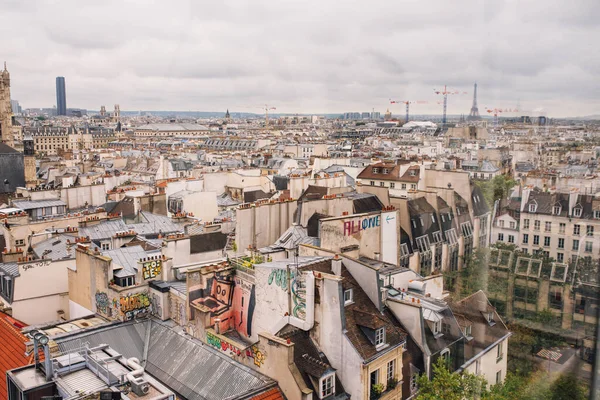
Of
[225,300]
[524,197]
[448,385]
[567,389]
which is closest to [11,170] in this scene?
[225,300]

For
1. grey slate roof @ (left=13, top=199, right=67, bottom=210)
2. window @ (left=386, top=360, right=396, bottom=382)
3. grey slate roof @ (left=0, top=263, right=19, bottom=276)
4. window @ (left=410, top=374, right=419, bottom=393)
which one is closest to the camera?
window @ (left=386, top=360, right=396, bottom=382)

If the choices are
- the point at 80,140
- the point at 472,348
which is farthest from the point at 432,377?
the point at 80,140

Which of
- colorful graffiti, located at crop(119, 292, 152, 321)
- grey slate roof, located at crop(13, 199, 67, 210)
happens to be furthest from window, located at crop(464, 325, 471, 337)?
grey slate roof, located at crop(13, 199, 67, 210)

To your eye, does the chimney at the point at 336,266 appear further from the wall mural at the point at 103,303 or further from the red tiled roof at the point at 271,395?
the wall mural at the point at 103,303

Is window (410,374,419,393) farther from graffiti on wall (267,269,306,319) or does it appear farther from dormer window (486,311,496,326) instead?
dormer window (486,311,496,326)

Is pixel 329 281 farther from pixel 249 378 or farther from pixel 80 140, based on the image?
pixel 80 140

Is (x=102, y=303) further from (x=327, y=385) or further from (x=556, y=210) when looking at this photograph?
(x=556, y=210)
